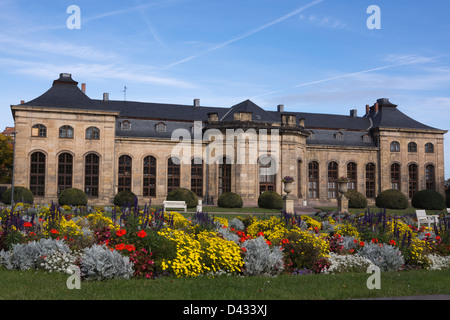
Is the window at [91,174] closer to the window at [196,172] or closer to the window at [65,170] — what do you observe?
the window at [65,170]

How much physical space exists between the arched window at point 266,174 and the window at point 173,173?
321 inches

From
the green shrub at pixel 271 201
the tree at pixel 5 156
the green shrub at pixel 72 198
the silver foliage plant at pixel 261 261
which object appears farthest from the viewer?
the tree at pixel 5 156

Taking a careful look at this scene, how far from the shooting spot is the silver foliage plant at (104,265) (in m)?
7.63

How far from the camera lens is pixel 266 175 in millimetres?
36969

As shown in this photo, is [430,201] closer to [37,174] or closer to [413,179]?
[413,179]

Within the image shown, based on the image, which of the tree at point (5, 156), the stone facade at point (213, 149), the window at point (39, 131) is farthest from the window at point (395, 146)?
the tree at point (5, 156)

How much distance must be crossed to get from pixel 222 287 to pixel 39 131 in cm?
3232

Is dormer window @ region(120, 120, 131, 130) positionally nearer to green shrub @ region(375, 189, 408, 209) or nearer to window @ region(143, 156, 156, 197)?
window @ region(143, 156, 156, 197)

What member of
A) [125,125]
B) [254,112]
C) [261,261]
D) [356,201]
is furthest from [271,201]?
[261,261]

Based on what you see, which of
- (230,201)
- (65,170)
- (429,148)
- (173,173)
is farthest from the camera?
(429,148)

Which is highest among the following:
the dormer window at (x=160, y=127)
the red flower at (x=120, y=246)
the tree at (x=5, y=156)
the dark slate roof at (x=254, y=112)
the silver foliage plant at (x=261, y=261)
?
the dark slate roof at (x=254, y=112)
